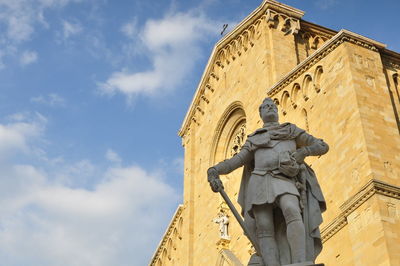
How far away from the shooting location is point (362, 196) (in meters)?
13.5

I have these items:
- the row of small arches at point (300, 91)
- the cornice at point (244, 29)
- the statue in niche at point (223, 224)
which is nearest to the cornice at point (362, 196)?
the row of small arches at point (300, 91)

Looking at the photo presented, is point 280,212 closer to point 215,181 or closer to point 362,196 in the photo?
point 215,181

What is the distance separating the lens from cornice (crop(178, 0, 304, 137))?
21125 mm

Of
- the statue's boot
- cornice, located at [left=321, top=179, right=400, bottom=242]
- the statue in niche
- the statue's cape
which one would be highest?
the statue in niche

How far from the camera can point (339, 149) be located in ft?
49.1

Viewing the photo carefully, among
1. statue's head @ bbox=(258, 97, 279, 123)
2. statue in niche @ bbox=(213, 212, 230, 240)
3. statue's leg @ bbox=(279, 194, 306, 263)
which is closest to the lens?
statue's leg @ bbox=(279, 194, 306, 263)

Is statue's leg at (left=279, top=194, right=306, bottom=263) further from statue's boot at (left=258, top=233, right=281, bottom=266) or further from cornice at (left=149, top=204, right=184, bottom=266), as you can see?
cornice at (left=149, top=204, right=184, bottom=266)

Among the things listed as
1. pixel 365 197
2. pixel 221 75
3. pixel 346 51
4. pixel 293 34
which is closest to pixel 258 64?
pixel 293 34

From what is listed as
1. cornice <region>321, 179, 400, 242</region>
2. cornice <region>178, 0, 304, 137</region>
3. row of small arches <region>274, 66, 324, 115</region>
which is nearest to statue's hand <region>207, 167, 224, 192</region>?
cornice <region>321, 179, 400, 242</region>

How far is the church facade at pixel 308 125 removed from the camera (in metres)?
13.6

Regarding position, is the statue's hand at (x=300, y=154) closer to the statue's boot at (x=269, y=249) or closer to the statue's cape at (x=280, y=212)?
the statue's cape at (x=280, y=212)

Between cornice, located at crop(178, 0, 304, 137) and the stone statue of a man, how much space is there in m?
14.1

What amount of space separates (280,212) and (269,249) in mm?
433

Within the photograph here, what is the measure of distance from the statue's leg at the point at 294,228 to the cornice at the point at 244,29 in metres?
14.8
